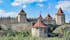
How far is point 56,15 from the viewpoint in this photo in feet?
149

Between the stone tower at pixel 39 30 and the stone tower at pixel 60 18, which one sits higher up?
the stone tower at pixel 60 18

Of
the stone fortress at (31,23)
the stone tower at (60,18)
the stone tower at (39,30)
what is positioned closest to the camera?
the stone tower at (39,30)

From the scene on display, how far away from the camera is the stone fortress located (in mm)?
29656

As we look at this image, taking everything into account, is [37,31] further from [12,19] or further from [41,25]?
[12,19]

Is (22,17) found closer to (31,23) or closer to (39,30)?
(31,23)

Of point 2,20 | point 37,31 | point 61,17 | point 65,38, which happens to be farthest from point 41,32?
point 65,38

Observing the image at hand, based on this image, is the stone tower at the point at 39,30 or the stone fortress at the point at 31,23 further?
the stone fortress at the point at 31,23

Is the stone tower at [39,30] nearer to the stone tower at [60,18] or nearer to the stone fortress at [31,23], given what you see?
the stone fortress at [31,23]

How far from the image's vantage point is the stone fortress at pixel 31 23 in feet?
97.3

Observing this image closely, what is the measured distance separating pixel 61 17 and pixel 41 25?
14424mm

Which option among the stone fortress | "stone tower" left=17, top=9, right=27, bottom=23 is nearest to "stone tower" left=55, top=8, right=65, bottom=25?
the stone fortress

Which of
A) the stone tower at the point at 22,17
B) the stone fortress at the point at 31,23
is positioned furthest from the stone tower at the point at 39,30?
the stone tower at the point at 22,17

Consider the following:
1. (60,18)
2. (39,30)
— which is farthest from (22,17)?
(39,30)

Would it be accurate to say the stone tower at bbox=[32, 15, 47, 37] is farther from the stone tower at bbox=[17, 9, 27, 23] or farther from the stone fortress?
the stone tower at bbox=[17, 9, 27, 23]
